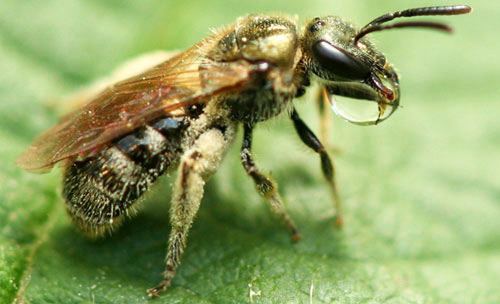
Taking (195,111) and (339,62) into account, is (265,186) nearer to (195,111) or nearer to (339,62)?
(195,111)

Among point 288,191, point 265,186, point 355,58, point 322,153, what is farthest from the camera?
point 288,191

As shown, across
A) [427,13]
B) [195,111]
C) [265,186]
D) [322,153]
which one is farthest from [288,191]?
[427,13]

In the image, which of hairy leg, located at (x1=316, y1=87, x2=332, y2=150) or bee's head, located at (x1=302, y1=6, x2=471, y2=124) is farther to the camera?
hairy leg, located at (x1=316, y1=87, x2=332, y2=150)

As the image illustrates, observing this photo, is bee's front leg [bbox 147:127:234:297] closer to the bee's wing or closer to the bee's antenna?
the bee's wing

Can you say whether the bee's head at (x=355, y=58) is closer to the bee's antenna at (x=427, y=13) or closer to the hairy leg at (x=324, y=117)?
the bee's antenna at (x=427, y=13)

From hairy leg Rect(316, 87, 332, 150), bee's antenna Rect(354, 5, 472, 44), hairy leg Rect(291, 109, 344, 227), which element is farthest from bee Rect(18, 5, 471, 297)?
hairy leg Rect(316, 87, 332, 150)

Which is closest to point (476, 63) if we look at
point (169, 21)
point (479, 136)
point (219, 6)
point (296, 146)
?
point (479, 136)

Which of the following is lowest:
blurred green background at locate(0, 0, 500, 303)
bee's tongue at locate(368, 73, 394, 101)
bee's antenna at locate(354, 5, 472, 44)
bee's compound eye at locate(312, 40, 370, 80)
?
blurred green background at locate(0, 0, 500, 303)
